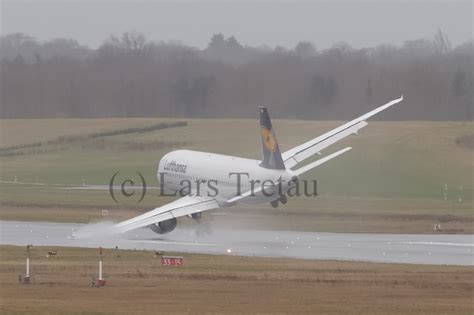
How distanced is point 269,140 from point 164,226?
5.48 metres

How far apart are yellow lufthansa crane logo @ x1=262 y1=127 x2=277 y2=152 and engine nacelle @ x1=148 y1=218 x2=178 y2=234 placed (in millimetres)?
4806

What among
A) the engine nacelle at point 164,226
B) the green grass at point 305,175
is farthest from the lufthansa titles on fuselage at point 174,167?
the engine nacelle at point 164,226

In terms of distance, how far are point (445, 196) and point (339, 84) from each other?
2254cm

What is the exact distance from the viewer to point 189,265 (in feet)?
134

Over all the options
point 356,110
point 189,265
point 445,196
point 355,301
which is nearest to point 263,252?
point 189,265

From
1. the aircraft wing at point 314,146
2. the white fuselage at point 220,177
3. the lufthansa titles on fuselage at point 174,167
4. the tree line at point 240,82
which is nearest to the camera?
the white fuselage at point 220,177

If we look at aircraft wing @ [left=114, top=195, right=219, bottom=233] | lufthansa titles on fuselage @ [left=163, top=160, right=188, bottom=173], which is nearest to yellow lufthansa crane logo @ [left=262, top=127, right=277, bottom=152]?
aircraft wing @ [left=114, top=195, right=219, bottom=233]

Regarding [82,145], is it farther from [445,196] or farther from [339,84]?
[445,196]

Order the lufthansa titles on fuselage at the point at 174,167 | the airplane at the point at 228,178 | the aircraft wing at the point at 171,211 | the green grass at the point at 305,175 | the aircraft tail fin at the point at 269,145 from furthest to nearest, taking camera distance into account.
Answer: the green grass at the point at 305,175 → the lufthansa titles on fuselage at the point at 174,167 → the airplane at the point at 228,178 → the aircraft tail fin at the point at 269,145 → the aircraft wing at the point at 171,211

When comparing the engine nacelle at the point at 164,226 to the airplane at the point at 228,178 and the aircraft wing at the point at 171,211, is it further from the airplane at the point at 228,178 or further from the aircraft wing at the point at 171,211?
the aircraft wing at the point at 171,211

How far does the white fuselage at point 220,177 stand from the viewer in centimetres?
5428

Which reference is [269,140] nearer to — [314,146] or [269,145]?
[269,145]

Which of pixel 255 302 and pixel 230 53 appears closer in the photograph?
pixel 255 302

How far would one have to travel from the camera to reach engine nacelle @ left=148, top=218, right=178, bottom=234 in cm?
5406
